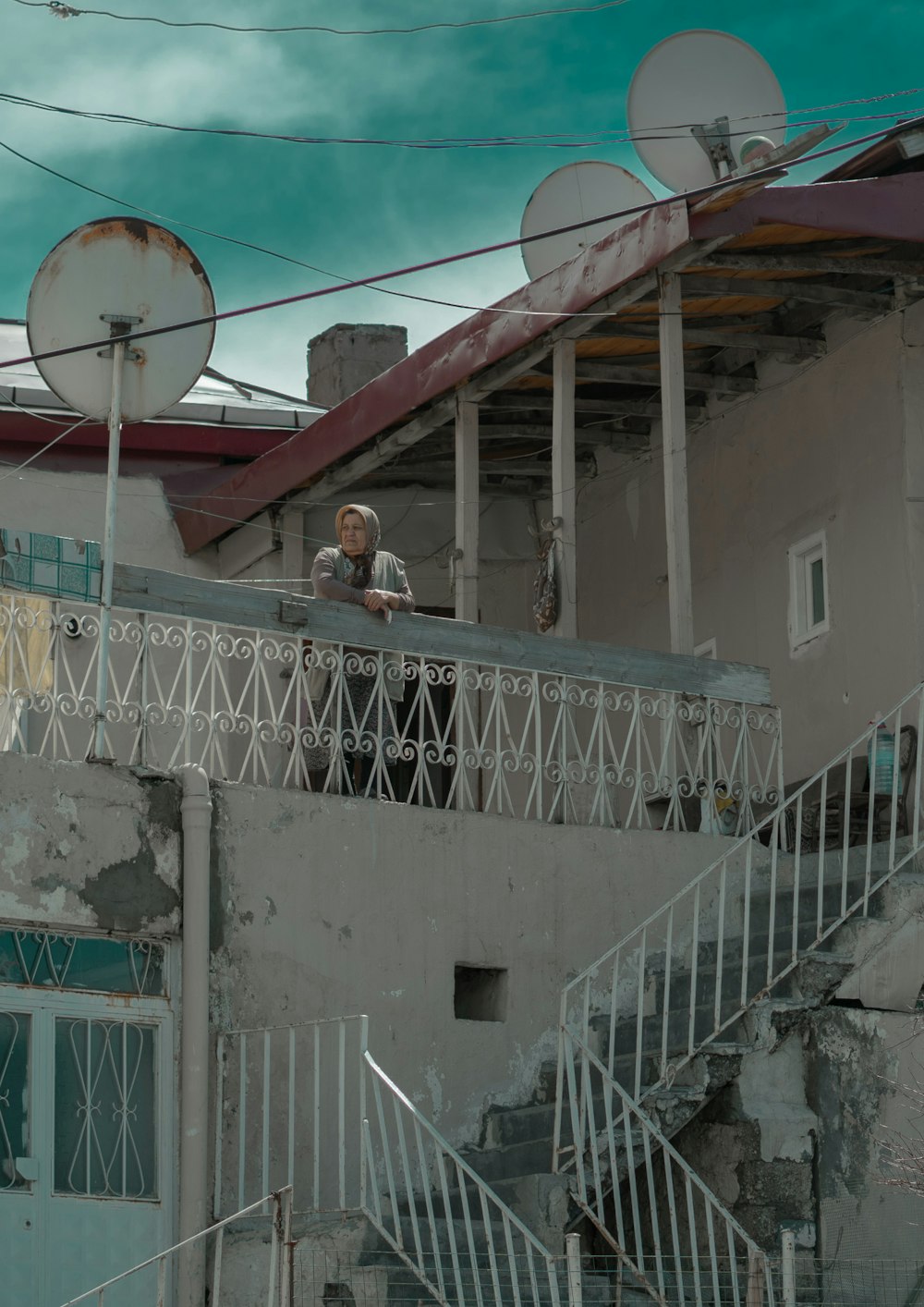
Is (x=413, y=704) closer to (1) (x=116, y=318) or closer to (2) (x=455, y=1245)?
(1) (x=116, y=318)

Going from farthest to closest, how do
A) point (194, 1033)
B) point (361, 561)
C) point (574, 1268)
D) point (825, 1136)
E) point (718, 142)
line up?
point (718, 142), point (361, 561), point (825, 1136), point (194, 1033), point (574, 1268)

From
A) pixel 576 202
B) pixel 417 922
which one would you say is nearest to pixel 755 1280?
pixel 417 922

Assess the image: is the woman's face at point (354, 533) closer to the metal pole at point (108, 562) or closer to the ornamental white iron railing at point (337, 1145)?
the metal pole at point (108, 562)

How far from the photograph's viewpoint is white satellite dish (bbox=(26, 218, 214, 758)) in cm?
964

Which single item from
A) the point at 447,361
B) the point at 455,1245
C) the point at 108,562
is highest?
the point at 447,361

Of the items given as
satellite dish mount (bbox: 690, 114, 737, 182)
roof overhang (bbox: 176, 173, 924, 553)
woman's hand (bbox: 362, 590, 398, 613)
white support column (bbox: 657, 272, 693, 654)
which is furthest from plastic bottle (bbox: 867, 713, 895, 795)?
satellite dish mount (bbox: 690, 114, 737, 182)

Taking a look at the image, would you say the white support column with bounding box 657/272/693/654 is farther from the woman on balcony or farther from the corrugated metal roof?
the corrugated metal roof

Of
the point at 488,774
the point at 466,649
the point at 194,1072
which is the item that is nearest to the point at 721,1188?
the point at 194,1072

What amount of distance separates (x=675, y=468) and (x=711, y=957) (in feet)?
8.90

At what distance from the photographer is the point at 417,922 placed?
9.70 m

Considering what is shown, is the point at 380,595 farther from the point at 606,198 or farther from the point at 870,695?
the point at 606,198

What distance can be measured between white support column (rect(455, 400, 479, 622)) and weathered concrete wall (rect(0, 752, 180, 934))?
3632mm

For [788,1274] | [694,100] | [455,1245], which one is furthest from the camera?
[694,100]

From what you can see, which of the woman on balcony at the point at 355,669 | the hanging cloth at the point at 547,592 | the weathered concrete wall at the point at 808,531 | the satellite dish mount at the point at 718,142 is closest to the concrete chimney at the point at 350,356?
the weathered concrete wall at the point at 808,531
